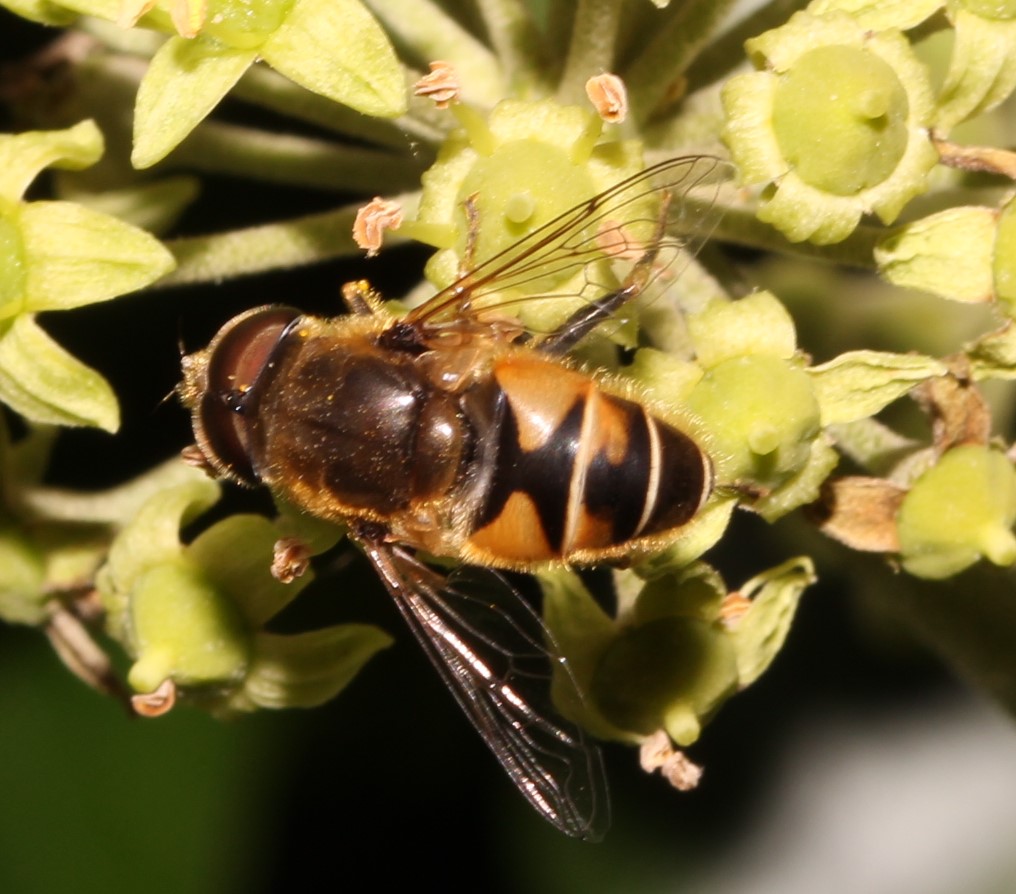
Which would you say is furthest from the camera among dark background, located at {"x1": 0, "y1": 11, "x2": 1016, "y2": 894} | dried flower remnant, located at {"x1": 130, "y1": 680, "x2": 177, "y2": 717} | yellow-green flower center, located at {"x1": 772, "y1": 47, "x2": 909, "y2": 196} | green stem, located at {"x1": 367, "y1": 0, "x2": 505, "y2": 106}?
dark background, located at {"x1": 0, "y1": 11, "x2": 1016, "y2": 894}

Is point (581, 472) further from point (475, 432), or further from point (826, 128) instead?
point (826, 128)

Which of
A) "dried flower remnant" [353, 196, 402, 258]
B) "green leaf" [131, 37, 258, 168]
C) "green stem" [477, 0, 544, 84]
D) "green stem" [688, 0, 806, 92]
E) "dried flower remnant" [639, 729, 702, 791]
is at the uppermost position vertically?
"green leaf" [131, 37, 258, 168]

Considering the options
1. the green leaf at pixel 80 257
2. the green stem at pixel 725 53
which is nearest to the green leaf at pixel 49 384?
the green leaf at pixel 80 257

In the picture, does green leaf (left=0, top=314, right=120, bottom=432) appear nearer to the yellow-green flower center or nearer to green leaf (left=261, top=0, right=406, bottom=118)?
green leaf (left=261, top=0, right=406, bottom=118)

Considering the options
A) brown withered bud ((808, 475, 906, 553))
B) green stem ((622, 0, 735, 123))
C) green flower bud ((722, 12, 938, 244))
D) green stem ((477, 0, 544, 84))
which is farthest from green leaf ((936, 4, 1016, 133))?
green stem ((477, 0, 544, 84))

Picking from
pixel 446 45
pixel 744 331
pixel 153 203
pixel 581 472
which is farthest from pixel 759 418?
pixel 153 203

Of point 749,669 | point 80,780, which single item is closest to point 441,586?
point 749,669

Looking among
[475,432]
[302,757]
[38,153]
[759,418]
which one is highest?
[38,153]
